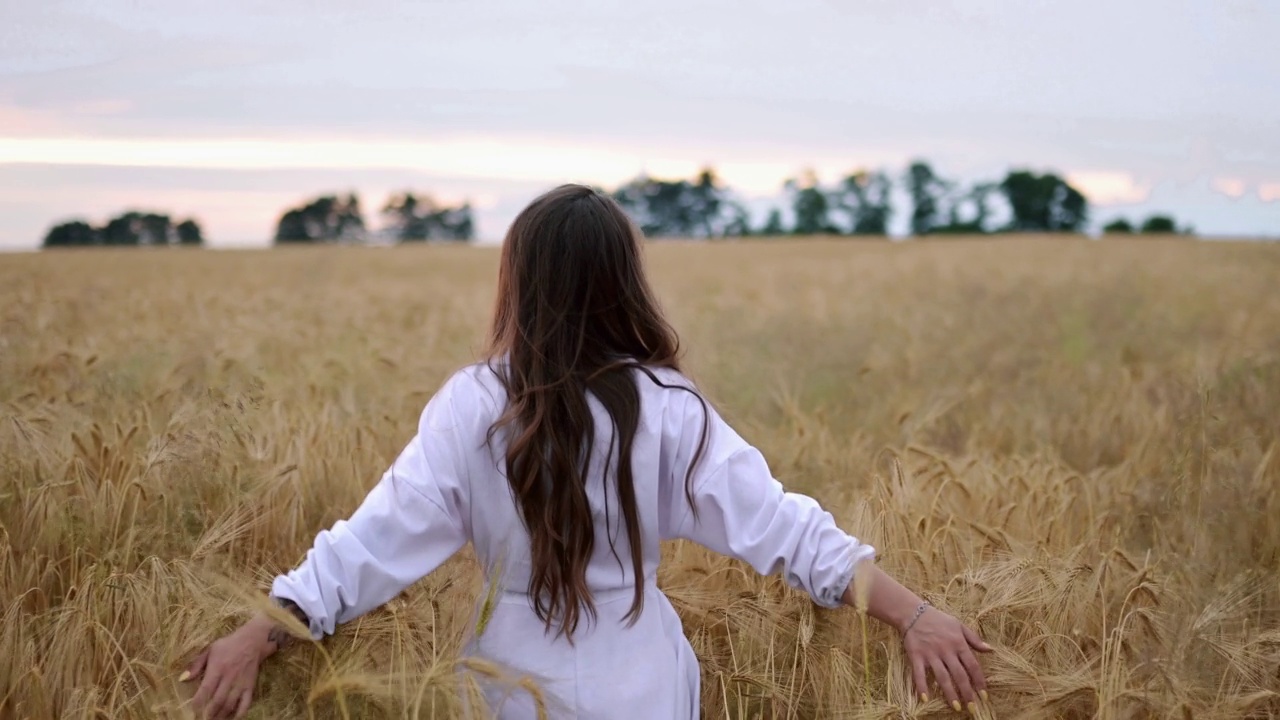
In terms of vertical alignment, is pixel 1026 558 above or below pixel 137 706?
above

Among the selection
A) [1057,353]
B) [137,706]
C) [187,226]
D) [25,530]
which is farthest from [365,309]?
[187,226]

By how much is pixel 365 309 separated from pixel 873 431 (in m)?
5.65

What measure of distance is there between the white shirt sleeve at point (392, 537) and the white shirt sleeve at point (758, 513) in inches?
15.5

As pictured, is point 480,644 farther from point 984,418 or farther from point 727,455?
point 984,418

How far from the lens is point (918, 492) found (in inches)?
105

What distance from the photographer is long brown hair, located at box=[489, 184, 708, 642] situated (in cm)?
170

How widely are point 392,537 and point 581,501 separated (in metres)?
0.33

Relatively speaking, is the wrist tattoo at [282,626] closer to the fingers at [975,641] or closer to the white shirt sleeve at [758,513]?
the white shirt sleeve at [758,513]

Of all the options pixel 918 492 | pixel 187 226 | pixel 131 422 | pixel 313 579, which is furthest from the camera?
pixel 187 226

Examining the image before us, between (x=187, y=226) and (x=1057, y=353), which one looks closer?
(x=1057, y=353)

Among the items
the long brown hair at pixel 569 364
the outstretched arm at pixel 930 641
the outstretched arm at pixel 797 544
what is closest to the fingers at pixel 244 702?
the long brown hair at pixel 569 364

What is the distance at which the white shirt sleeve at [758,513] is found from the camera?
175 centimetres

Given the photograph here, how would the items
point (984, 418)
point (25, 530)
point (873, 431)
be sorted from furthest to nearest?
point (984, 418) → point (873, 431) → point (25, 530)

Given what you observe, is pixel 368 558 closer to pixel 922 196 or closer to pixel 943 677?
pixel 943 677
